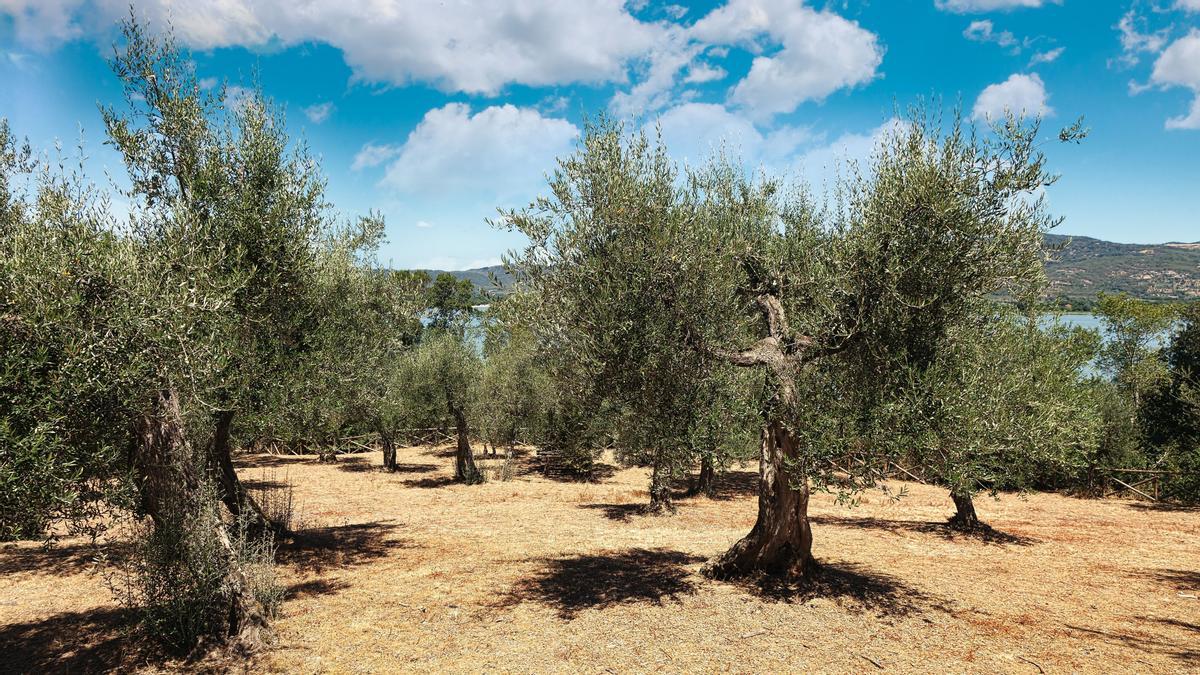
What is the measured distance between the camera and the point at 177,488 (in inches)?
374

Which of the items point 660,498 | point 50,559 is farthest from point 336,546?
point 660,498

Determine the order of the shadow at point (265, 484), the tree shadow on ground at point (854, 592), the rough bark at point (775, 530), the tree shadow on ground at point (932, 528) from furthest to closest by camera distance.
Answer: the shadow at point (265, 484) < the tree shadow on ground at point (932, 528) < the rough bark at point (775, 530) < the tree shadow on ground at point (854, 592)

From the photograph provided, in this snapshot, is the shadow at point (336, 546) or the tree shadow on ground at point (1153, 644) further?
the shadow at point (336, 546)

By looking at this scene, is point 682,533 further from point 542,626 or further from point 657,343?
point 657,343

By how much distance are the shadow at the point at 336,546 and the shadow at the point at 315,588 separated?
1015 mm

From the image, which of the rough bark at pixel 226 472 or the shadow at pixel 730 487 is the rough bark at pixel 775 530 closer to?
the rough bark at pixel 226 472

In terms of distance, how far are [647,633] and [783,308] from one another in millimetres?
7169

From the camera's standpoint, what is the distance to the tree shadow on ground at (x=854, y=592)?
12016 millimetres

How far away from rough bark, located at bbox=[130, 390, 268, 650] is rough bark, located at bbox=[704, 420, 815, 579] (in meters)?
9.37

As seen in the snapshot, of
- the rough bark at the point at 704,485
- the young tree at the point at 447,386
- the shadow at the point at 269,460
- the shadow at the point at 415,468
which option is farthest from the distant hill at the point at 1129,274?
the rough bark at the point at 704,485

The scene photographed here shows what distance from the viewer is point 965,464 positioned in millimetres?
9867

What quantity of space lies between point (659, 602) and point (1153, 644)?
8.64 meters

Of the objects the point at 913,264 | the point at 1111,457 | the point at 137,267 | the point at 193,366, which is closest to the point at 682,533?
the point at 913,264

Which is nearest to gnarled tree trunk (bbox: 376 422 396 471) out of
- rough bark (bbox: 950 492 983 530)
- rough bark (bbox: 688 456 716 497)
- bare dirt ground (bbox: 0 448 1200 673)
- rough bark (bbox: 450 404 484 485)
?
rough bark (bbox: 450 404 484 485)
